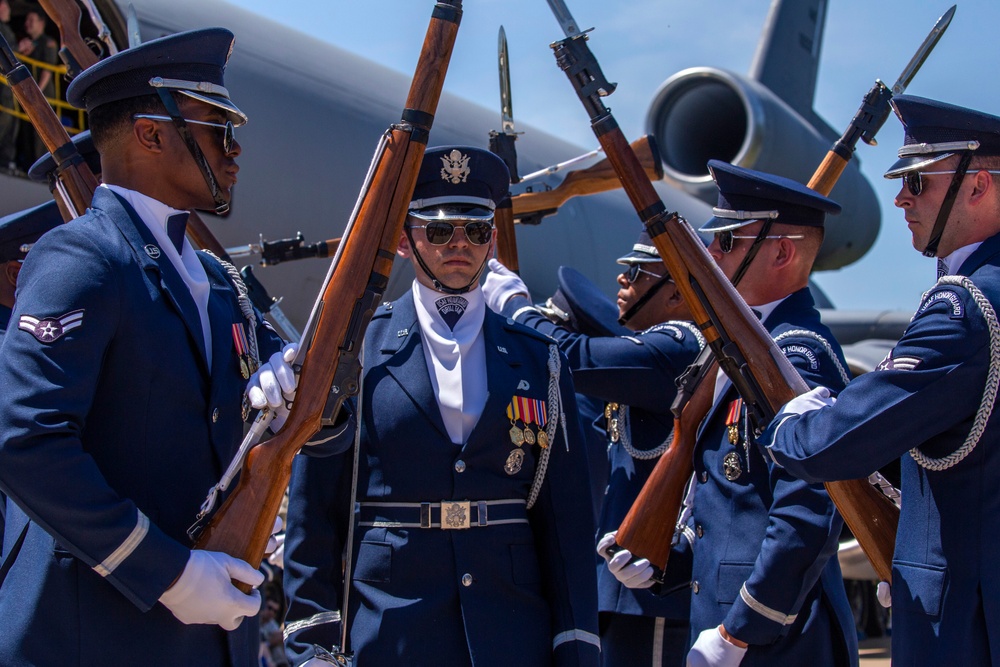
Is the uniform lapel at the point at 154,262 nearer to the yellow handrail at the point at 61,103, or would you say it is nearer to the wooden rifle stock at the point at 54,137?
the wooden rifle stock at the point at 54,137

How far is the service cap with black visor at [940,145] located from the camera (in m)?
2.71

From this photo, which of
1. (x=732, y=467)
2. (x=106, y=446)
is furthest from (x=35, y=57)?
(x=732, y=467)

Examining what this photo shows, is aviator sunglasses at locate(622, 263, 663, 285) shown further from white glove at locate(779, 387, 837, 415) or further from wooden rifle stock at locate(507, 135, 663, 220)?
white glove at locate(779, 387, 837, 415)

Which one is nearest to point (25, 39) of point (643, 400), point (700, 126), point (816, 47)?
point (643, 400)

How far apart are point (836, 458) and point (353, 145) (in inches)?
202

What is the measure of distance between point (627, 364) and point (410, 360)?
4.04ft

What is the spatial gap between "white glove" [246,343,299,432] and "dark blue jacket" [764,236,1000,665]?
1216 mm

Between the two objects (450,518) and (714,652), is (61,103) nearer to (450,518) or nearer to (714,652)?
(450,518)

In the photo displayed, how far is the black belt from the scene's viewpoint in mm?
2863

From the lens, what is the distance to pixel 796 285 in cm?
354

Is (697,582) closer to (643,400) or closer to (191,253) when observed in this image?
(643,400)

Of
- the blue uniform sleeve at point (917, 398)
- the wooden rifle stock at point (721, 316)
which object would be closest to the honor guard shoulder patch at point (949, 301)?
the blue uniform sleeve at point (917, 398)

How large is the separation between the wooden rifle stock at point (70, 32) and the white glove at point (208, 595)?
2208 mm

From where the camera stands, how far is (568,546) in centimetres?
293
